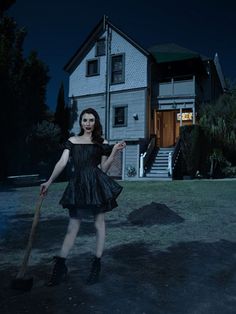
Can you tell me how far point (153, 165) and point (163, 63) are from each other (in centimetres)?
800

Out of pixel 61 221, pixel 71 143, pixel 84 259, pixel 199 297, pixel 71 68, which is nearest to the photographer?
pixel 199 297

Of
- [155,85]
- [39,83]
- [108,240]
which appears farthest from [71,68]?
[108,240]

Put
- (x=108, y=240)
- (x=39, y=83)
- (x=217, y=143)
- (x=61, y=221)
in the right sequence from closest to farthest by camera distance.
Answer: (x=108, y=240), (x=61, y=221), (x=217, y=143), (x=39, y=83)

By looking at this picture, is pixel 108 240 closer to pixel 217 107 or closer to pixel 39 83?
pixel 217 107

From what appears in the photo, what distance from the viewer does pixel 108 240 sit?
5727 millimetres

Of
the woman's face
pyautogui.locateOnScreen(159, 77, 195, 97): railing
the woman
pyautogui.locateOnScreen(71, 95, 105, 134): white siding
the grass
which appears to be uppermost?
pyautogui.locateOnScreen(159, 77, 195, 97): railing

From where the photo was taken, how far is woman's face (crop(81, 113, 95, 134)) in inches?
157

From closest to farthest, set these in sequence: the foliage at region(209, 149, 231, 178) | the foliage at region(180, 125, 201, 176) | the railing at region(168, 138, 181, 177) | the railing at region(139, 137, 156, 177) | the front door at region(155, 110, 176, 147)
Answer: the foliage at region(180, 125, 201, 176) < the railing at region(168, 138, 181, 177) < the foliage at region(209, 149, 231, 178) < the railing at region(139, 137, 156, 177) < the front door at region(155, 110, 176, 147)

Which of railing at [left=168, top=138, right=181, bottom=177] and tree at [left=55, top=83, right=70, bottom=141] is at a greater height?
tree at [left=55, top=83, right=70, bottom=141]

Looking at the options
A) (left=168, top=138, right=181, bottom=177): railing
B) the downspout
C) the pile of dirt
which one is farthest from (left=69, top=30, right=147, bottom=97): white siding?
the pile of dirt

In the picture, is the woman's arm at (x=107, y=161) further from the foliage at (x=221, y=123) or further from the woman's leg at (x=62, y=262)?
the foliage at (x=221, y=123)

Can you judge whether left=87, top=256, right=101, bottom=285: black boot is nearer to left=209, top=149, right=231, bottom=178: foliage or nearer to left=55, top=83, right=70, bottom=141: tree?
left=209, top=149, right=231, bottom=178: foliage

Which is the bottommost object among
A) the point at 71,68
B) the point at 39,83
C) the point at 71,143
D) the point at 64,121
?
the point at 71,143

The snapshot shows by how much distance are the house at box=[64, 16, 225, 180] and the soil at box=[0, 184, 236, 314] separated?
49.1 feet
